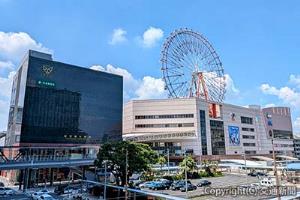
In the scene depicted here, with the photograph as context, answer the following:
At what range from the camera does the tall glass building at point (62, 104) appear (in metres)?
60.9

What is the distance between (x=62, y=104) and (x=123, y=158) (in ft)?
117

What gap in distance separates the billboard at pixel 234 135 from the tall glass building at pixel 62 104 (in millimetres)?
40033

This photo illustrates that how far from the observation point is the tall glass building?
6094 centimetres

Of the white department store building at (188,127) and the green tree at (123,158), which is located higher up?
the white department store building at (188,127)

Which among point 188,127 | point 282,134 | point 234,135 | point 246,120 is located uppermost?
point 246,120

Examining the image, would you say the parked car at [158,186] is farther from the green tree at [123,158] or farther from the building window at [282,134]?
the building window at [282,134]

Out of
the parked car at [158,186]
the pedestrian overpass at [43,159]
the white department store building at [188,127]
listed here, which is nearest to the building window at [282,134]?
the white department store building at [188,127]

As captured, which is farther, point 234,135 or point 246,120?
point 246,120

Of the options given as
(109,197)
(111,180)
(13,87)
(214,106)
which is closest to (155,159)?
(109,197)

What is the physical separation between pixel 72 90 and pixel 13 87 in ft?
73.4

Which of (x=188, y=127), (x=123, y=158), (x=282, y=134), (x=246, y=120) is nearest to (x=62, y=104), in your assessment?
(x=123, y=158)

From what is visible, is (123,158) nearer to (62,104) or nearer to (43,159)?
(43,159)

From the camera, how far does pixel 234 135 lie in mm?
92875

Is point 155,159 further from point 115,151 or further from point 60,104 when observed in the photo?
point 60,104
